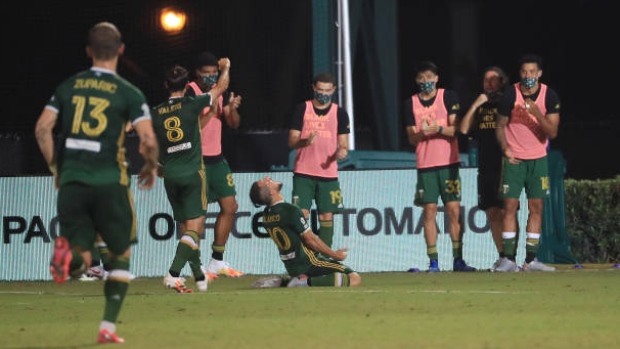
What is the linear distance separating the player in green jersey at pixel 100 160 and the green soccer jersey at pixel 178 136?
4.75 m

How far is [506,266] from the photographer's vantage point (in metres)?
17.0

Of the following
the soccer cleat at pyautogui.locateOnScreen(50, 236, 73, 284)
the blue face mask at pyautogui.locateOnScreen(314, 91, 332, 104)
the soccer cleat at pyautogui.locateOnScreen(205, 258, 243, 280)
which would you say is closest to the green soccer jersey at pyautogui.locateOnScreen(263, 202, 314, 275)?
the soccer cleat at pyautogui.locateOnScreen(205, 258, 243, 280)

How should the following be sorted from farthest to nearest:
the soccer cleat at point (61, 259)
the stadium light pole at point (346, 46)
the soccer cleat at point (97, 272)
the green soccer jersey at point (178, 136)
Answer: the stadium light pole at point (346, 46) → the soccer cleat at point (97, 272) → the green soccer jersey at point (178, 136) → the soccer cleat at point (61, 259)

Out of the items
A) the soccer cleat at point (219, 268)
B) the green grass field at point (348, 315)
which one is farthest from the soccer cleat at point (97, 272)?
the green grass field at point (348, 315)

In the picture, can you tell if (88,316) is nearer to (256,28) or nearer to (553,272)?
(553,272)

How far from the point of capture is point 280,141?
2369 cm

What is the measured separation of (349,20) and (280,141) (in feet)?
11.6

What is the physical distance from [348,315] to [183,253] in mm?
3036

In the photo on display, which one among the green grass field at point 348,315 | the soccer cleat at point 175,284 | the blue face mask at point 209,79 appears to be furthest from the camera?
the blue face mask at point 209,79

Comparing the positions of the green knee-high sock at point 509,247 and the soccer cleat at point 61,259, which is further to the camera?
the green knee-high sock at point 509,247

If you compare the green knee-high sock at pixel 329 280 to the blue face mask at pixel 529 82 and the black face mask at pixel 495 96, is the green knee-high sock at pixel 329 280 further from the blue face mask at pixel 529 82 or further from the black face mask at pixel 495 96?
the black face mask at pixel 495 96

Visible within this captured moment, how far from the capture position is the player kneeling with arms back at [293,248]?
564 inches

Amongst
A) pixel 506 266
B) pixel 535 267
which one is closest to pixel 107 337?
pixel 506 266

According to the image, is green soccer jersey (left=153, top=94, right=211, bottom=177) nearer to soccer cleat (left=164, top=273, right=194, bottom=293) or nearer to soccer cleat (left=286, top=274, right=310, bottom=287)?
soccer cleat (left=164, top=273, right=194, bottom=293)
